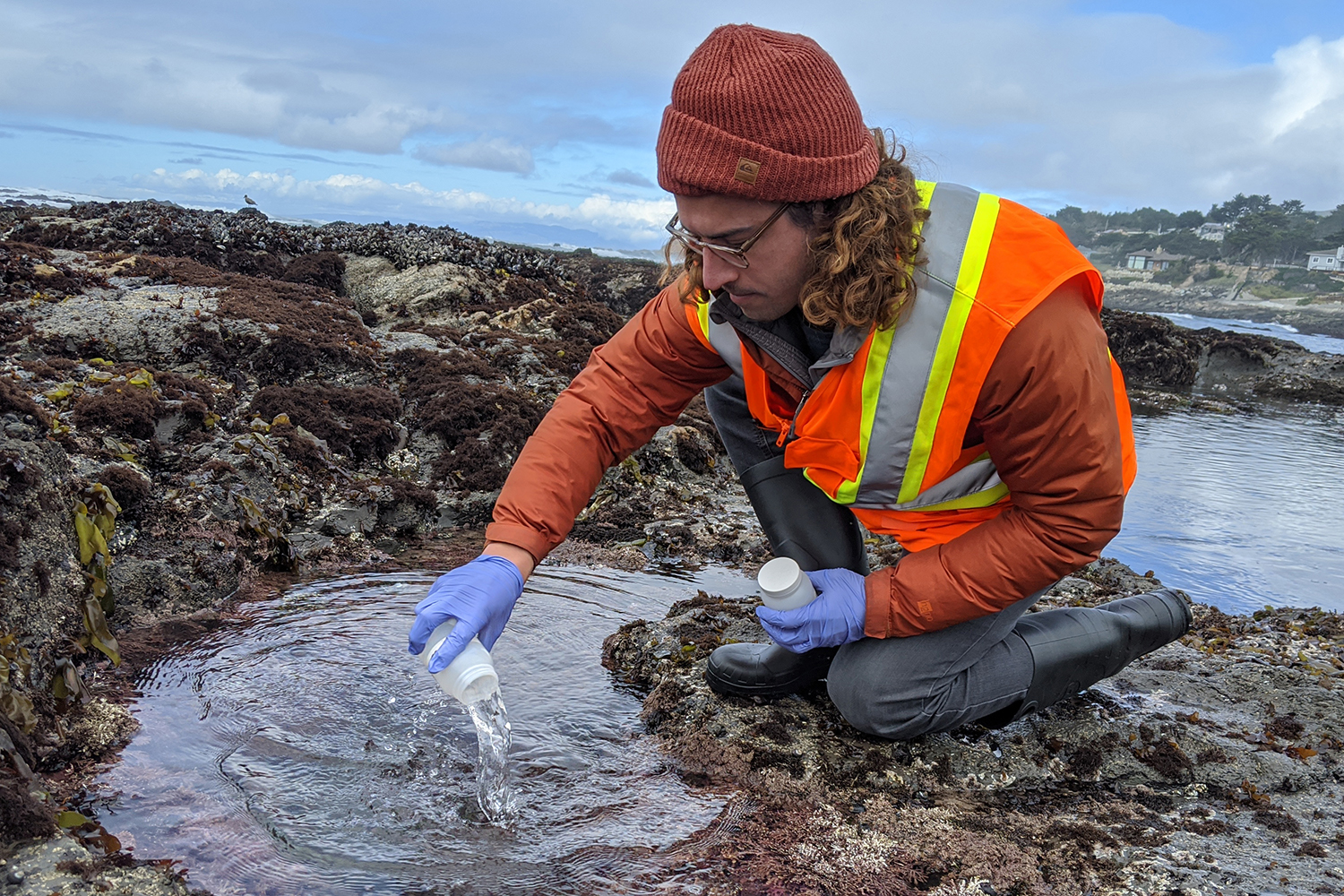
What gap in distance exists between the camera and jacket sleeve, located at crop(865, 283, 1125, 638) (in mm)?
2053

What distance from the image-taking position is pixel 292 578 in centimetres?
375

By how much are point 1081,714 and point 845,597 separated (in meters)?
0.96

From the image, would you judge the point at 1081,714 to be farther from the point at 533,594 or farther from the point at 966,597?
the point at 533,594

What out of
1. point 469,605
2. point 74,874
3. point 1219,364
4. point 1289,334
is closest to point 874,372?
point 469,605

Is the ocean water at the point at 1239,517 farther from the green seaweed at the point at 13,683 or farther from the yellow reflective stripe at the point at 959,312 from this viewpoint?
the green seaweed at the point at 13,683

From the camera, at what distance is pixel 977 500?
2.44 metres

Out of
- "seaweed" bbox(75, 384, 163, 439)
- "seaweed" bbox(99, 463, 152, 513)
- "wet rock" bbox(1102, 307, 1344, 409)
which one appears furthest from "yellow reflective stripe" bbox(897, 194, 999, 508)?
"wet rock" bbox(1102, 307, 1344, 409)

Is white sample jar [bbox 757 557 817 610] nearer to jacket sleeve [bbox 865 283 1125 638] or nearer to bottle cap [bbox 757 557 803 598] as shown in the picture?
bottle cap [bbox 757 557 803 598]

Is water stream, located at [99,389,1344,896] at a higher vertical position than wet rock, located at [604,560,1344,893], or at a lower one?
lower

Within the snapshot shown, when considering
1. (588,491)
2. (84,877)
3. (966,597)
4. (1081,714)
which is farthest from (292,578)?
(1081,714)

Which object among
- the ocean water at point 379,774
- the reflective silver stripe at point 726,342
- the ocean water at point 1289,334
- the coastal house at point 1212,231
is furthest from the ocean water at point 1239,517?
the coastal house at point 1212,231

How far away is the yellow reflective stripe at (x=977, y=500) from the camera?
2.43 meters

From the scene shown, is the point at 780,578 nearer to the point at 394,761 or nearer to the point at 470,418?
the point at 394,761

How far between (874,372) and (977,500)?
0.53 m
